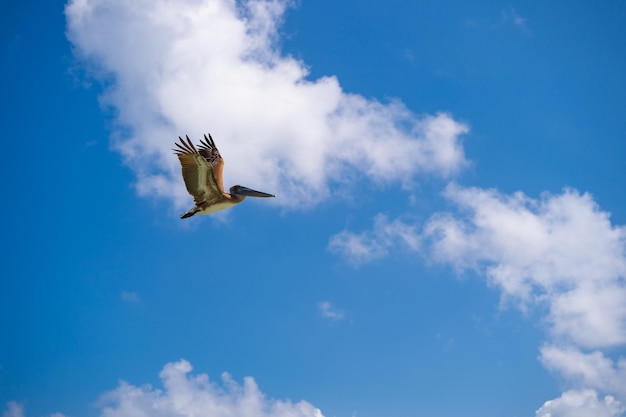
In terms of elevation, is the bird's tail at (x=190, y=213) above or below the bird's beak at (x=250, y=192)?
below

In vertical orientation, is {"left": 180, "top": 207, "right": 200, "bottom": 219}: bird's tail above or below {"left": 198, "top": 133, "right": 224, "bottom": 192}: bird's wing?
below

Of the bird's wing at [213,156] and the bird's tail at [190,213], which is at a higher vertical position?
the bird's wing at [213,156]

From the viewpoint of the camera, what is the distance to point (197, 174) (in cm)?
2812

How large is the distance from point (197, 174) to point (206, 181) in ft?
1.72

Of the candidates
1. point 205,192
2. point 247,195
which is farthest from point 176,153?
point 247,195

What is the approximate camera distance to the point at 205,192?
94.8 ft

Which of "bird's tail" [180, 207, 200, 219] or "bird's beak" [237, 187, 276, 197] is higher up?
"bird's beak" [237, 187, 276, 197]

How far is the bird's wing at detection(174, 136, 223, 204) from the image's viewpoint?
90.6ft

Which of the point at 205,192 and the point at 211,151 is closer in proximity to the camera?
the point at 205,192

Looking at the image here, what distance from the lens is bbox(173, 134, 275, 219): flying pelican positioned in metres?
27.7

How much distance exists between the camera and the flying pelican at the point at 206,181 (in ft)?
90.9

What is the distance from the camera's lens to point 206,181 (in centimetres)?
2839

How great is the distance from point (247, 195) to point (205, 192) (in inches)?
88.5

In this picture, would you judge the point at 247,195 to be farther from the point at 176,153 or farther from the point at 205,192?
the point at 176,153
